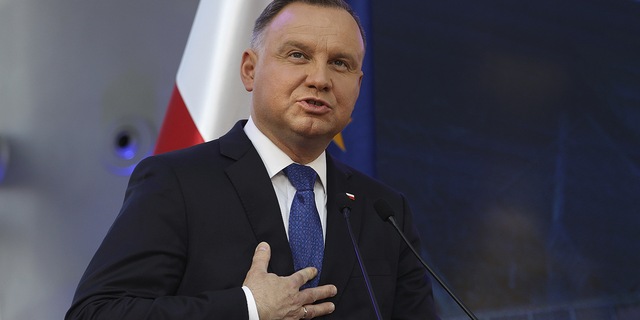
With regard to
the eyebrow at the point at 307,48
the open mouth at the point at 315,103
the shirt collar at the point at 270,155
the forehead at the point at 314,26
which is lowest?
the shirt collar at the point at 270,155

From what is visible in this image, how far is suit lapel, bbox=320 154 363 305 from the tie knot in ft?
0.20

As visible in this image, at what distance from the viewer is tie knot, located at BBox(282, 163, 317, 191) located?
1.18 m

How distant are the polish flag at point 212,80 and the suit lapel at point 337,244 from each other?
77 centimetres

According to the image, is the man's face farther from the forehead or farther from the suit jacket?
the suit jacket

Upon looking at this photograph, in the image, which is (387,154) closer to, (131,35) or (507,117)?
(507,117)

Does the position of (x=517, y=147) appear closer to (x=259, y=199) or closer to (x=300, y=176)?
(x=300, y=176)

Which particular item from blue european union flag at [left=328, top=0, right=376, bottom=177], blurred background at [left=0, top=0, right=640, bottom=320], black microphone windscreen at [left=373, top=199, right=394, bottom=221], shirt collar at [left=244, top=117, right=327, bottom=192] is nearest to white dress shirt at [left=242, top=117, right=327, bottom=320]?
shirt collar at [left=244, top=117, right=327, bottom=192]

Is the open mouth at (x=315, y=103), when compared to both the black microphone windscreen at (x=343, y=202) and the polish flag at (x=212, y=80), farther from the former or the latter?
the polish flag at (x=212, y=80)

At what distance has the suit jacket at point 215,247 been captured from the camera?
89 cm

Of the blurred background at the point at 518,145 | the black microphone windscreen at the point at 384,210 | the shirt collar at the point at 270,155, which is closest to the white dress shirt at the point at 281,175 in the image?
the shirt collar at the point at 270,155

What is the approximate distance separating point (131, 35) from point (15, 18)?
1.57 ft

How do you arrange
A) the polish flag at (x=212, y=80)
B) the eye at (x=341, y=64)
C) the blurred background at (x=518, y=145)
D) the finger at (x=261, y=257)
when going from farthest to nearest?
the blurred background at (x=518, y=145) → the polish flag at (x=212, y=80) → the eye at (x=341, y=64) → the finger at (x=261, y=257)

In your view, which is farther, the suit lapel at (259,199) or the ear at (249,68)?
the ear at (249,68)

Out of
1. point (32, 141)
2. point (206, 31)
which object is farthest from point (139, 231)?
point (32, 141)
